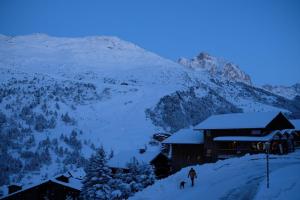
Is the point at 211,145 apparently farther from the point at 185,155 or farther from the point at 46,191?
the point at 46,191

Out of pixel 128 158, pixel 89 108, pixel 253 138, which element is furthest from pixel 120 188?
pixel 89 108

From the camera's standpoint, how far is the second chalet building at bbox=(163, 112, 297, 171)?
46.0 meters

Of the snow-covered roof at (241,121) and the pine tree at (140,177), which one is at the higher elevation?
the snow-covered roof at (241,121)

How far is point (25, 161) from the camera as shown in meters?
80.6

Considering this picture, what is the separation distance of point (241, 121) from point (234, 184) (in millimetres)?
24765

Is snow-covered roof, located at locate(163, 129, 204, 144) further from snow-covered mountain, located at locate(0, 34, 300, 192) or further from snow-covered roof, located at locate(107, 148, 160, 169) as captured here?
snow-covered mountain, located at locate(0, 34, 300, 192)

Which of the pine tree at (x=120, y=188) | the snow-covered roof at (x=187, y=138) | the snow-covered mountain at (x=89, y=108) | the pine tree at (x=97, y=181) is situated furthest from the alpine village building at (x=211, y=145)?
the snow-covered mountain at (x=89, y=108)

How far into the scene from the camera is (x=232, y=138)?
1865 inches

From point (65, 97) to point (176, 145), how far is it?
77577 millimetres

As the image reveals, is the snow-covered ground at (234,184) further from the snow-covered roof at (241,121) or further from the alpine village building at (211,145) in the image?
the snow-covered roof at (241,121)

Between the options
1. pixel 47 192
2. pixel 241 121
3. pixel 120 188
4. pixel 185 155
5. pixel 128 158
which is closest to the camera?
pixel 120 188

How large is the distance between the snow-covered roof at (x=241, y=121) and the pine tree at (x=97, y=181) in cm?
1557

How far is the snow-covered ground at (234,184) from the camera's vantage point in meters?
21.8

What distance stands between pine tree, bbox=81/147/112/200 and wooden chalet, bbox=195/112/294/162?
15283mm
